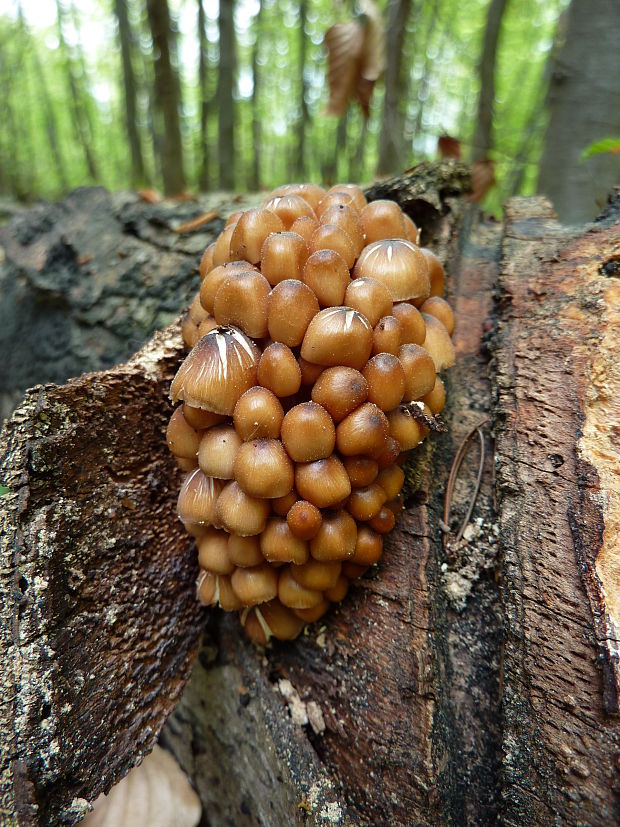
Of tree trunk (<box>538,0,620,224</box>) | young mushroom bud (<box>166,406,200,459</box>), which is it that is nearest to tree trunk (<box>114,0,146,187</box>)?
tree trunk (<box>538,0,620,224</box>)

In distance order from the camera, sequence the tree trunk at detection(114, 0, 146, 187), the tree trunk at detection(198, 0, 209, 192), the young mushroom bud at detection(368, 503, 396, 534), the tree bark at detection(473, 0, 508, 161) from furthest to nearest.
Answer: the tree trunk at detection(198, 0, 209, 192) < the tree trunk at detection(114, 0, 146, 187) < the tree bark at detection(473, 0, 508, 161) < the young mushroom bud at detection(368, 503, 396, 534)

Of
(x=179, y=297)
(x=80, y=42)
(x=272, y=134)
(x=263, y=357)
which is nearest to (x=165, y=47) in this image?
(x=179, y=297)

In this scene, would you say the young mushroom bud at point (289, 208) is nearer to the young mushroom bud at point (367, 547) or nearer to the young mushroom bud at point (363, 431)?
the young mushroom bud at point (363, 431)

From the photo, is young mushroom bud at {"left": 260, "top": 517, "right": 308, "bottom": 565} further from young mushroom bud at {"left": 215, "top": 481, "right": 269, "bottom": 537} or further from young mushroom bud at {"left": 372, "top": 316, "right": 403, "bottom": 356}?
young mushroom bud at {"left": 372, "top": 316, "right": 403, "bottom": 356}

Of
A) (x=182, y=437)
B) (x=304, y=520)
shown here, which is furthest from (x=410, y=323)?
(x=182, y=437)

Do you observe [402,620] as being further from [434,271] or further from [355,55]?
[355,55]

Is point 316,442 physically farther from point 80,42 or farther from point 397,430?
point 80,42

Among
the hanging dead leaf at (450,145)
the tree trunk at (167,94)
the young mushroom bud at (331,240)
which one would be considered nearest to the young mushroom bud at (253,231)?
the young mushroom bud at (331,240)
